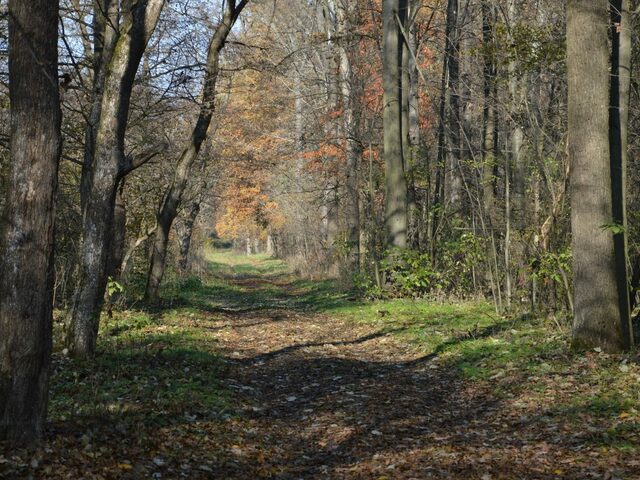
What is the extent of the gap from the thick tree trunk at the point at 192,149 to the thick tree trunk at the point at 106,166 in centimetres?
619

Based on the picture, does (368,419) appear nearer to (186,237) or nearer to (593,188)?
(593,188)

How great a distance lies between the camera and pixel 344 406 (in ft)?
27.5

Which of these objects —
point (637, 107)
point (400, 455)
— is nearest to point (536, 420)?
point (400, 455)

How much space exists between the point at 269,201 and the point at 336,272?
17.5 meters

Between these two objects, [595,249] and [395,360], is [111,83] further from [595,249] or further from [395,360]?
[595,249]

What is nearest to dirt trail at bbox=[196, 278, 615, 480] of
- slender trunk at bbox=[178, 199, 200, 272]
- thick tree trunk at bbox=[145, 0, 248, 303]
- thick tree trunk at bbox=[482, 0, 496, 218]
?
thick tree trunk at bbox=[482, 0, 496, 218]

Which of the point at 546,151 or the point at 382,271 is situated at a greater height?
the point at 546,151

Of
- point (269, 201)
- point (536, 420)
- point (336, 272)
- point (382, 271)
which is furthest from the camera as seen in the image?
point (269, 201)

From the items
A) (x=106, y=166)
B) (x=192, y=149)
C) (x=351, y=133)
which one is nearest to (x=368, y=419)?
(x=106, y=166)

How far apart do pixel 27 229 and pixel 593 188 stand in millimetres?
7043

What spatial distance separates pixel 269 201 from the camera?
44500mm

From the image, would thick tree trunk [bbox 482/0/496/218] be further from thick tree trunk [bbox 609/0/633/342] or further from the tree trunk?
the tree trunk

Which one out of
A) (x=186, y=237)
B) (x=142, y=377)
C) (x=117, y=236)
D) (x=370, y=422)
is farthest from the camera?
(x=186, y=237)

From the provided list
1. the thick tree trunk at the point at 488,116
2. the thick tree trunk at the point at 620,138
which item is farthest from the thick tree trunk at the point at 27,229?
the thick tree trunk at the point at 488,116
